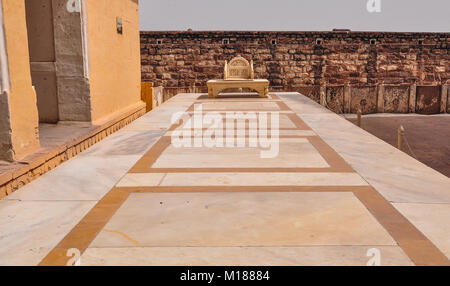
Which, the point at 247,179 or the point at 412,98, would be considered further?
the point at 412,98

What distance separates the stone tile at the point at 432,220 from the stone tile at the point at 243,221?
203mm

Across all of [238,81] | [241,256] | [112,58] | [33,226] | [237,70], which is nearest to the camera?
[241,256]

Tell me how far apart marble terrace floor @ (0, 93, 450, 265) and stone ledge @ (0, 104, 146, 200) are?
0.29ft

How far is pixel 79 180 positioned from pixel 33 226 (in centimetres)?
87

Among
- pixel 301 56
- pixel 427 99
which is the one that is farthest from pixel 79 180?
pixel 427 99

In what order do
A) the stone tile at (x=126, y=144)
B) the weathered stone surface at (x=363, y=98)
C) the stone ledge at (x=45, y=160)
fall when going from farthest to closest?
the weathered stone surface at (x=363, y=98), the stone tile at (x=126, y=144), the stone ledge at (x=45, y=160)

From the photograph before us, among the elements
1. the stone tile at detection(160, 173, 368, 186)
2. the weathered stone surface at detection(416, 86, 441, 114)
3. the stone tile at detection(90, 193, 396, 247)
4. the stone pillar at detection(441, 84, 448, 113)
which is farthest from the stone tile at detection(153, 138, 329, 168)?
the stone pillar at detection(441, 84, 448, 113)

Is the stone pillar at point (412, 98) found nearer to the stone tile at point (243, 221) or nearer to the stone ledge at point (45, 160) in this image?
the stone ledge at point (45, 160)

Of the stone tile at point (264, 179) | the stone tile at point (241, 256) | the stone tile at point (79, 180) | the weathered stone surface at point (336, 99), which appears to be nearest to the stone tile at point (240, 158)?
the stone tile at point (264, 179)

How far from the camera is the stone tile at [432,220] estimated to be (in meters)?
1.94

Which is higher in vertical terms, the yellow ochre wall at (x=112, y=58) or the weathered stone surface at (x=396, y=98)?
the yellow ochre wall at (x=112, y=58)

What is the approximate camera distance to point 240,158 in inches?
143

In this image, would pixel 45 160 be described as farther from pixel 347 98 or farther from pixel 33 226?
pixel 347 98

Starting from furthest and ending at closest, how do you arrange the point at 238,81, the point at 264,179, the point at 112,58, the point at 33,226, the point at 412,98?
the point at 412,98 → the point at 238,81 → the point at 112,58 → the point at 264,179 → the point at 33,226
